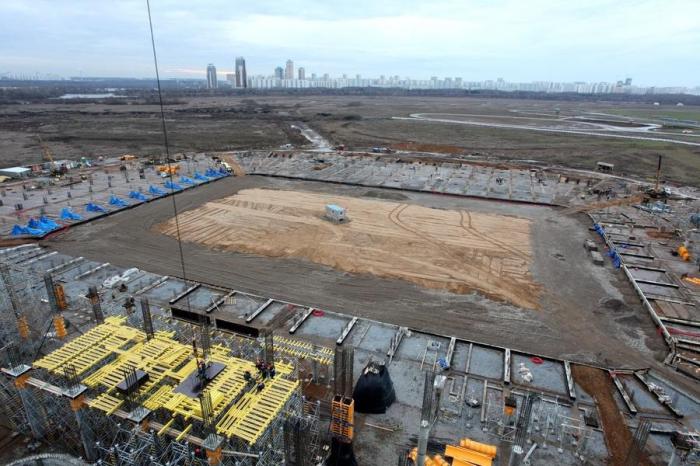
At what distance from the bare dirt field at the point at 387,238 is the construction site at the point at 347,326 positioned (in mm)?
211

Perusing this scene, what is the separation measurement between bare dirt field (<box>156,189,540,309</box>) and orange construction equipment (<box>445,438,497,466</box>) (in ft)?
36.6

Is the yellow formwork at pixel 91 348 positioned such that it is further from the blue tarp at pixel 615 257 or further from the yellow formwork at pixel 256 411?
the blue tarp at pixel 615 257

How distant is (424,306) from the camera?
21.5 metres

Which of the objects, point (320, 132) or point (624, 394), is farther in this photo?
point (320, 132)

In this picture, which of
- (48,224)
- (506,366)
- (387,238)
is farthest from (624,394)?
(48,224)

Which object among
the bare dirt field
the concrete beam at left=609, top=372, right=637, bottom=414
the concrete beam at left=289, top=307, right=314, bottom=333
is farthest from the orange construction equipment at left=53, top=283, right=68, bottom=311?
the concrete beam at left=609, top=372, right=637, bottom=414

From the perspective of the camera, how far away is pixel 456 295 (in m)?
22.5

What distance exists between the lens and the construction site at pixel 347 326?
11172 millimetres

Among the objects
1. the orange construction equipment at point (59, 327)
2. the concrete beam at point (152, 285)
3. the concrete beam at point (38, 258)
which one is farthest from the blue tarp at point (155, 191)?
the orange construction equipment at point (59, 327)

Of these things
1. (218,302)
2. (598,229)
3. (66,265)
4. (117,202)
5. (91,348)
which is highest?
(91,348)

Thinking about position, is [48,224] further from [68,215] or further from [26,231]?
[68,215]

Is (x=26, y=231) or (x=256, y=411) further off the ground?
(x=256, y=411)

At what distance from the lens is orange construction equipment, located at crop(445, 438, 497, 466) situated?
38.3 feet

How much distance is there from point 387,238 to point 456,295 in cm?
892
